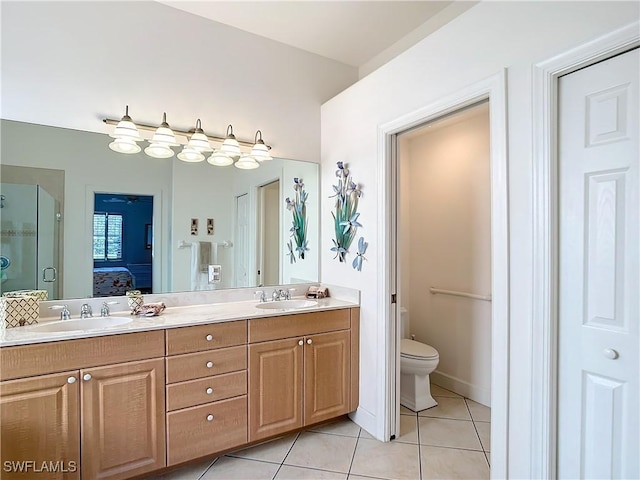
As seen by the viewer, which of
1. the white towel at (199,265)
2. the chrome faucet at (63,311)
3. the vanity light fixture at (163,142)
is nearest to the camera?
the chrome faucet at (63,311)

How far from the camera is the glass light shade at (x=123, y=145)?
2.11 m

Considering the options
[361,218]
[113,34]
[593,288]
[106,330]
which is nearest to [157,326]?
[106,330]

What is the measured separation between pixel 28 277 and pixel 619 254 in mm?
2751

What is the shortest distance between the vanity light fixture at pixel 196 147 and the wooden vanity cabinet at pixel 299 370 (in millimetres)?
1183

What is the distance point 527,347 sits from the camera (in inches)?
56.9

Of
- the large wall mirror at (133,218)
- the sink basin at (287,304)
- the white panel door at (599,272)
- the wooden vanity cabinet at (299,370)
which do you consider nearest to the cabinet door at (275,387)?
the wooden vanity cabinet at (299,370)

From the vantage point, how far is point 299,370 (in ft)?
7.27

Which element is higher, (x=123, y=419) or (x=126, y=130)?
(x=126, y=130)

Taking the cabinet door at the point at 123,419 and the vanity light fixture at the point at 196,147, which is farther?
the vanity light fixture at the point at 196,147

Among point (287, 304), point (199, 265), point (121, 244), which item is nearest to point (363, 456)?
point (287, 304)

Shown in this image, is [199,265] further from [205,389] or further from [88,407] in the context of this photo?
[88,407]

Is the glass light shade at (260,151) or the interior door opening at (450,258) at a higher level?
the glass light shade at (260,151)

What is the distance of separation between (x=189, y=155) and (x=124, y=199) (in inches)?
19.7

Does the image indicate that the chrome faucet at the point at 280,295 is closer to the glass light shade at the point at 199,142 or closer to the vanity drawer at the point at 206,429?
the vanity drawer at the point at 206,429
